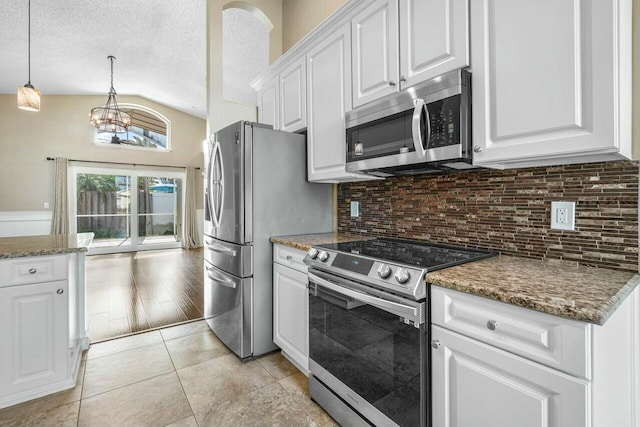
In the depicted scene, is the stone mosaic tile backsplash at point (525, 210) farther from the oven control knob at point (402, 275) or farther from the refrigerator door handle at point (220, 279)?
the refrigerator door handle at point (220, 279)

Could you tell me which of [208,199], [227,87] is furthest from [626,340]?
[227,87]

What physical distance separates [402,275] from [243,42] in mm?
4340

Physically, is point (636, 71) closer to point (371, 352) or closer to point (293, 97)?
point (371, 352)

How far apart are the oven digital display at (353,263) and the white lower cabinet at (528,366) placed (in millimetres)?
325

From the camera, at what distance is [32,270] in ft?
5.96

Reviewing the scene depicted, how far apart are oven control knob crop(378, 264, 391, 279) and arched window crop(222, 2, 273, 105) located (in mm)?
3319

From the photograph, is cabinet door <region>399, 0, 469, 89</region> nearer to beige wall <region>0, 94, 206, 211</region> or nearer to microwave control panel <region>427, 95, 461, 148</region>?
microwave control panel <region>427, 95, 461, 148</region>

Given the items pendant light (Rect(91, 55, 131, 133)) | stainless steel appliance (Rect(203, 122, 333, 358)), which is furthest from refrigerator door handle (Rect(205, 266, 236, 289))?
pendant light (Rect(91, 55, 131, 133))

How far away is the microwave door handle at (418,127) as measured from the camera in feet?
4.69

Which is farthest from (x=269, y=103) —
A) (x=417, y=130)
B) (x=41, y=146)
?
(x=41, y=146)

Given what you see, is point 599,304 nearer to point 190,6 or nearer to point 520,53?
point 520,53

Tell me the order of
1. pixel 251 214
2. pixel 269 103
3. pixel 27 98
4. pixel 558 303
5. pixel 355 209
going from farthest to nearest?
pixel 269 103 < pixel 27 98 < pixel 355 209 < pixel 251 214 < pixel 558 303

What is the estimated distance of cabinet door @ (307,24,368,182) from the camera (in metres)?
2.05

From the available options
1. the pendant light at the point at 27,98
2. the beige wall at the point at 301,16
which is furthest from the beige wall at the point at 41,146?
the beige wall at the point at 301,16
